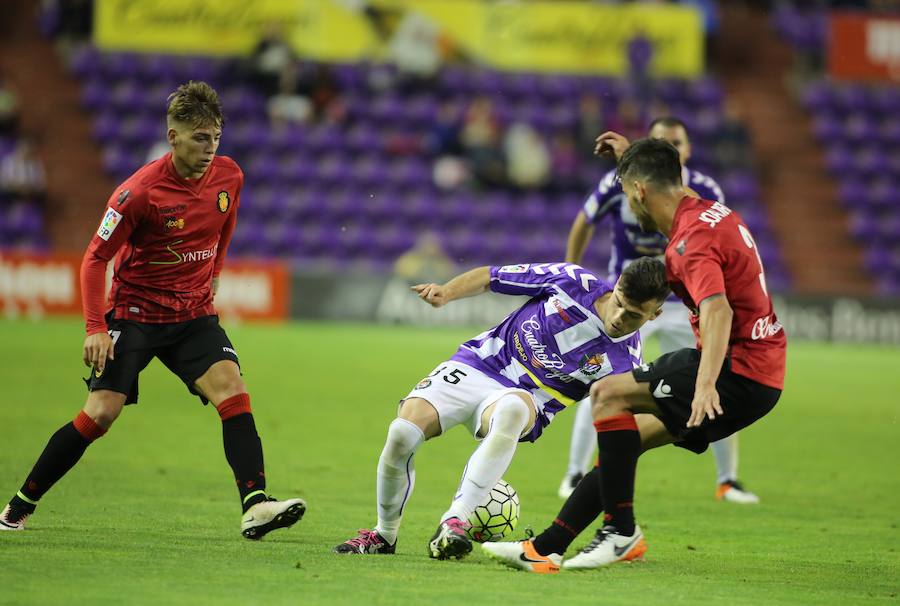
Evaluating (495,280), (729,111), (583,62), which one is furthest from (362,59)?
(495,280)

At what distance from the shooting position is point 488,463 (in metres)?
5.84

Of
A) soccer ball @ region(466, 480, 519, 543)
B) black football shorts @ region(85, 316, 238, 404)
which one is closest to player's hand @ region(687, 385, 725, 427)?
soccer ball @ region(466, 480, 519, 543)

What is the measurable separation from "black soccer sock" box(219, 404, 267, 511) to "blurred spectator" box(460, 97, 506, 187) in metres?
17.5

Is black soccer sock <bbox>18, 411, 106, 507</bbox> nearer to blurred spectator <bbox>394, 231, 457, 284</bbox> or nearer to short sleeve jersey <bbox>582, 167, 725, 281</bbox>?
short sleeve jersey <bbox>582, 167, 725, 281</bbox>

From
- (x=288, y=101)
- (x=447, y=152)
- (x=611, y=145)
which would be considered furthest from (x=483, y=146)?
(x=611, y=145)

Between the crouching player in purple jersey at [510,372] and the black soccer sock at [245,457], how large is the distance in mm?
542

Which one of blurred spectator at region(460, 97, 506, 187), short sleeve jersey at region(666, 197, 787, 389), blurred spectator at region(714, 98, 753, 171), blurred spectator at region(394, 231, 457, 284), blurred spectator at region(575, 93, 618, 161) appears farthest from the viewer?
blurred spectator at region(714, 98, 753, 171)

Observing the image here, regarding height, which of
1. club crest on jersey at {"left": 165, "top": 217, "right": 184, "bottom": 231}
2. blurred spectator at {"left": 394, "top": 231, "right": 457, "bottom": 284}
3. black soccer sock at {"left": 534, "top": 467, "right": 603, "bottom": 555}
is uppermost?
club crest on jersey at {"left": 165, "top": 217, "right": 184, "bottom": 231}

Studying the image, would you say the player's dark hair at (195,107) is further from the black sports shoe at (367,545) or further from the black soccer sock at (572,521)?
the black soccer sock at (572,521)

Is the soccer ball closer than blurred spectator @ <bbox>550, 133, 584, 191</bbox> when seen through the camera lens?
Yes

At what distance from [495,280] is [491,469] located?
3.24 feet

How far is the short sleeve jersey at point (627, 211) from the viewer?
8.41 metres

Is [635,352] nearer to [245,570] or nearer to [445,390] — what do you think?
[445,390]

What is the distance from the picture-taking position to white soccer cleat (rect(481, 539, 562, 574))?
5637mm
